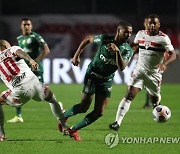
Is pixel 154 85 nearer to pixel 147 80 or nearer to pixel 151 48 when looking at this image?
pixel 147 80

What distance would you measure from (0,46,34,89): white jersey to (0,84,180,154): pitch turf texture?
0.91m

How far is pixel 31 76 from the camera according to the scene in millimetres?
10398

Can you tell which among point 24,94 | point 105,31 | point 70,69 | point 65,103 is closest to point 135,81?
point 24,94

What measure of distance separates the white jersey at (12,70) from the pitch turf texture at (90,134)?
0.91 metres

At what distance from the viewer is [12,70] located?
10305mm

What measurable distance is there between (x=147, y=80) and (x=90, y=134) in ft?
5.64

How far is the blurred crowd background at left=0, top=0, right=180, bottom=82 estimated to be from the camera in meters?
29.3

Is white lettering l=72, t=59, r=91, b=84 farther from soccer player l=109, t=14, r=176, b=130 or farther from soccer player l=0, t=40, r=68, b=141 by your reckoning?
soccer player l=0, t=40, r=68, b=141

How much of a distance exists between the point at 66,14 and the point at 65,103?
15915mm

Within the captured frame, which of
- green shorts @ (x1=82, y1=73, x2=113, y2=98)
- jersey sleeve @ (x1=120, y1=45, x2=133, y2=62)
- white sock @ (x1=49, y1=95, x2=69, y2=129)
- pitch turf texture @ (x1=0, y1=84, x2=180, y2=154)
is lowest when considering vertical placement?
pitch turf texture @ (x1=0, y1=84, x2=180, y2=154)

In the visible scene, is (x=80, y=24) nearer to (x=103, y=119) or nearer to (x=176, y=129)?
(x=103, y=119)

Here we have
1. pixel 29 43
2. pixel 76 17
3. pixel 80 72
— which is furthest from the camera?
pixel 76 17

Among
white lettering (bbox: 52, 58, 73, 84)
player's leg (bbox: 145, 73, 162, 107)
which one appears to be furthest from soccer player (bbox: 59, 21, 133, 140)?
white lettering (bbox: 52, 58, 73, 84)

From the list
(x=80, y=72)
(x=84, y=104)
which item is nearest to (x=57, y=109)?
(x=84, y=104)
